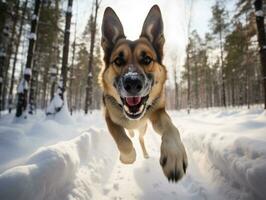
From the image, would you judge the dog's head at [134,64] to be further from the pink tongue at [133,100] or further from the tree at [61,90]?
the tree at [61,90]

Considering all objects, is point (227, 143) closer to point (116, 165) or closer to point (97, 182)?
point (97, 182)

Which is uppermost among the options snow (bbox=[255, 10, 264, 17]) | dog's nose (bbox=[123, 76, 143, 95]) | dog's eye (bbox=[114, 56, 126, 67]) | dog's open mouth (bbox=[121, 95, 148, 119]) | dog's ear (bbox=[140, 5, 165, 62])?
snow (bbox=[255, 10, 264, 17])

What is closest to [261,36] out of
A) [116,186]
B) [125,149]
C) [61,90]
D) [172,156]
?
[125,149]

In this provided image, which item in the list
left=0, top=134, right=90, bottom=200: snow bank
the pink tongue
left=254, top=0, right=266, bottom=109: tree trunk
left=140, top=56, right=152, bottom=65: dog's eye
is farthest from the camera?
left=254, top=0, right=266, bottom=109: tree trunk

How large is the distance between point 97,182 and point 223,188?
231 centimetres

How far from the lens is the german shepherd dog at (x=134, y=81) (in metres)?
3.22

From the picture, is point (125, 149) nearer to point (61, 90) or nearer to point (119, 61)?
point (119, 61)

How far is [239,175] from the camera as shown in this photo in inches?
112

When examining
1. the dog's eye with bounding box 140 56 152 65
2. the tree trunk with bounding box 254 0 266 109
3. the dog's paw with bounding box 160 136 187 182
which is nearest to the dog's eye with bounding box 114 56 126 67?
the dog's eye with bounding box 140 56 152 65

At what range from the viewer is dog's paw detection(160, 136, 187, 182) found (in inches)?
100

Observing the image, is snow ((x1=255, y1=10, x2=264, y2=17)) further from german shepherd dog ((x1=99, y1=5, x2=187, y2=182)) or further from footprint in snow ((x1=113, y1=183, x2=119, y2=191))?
footprint in snow ((x1=113, y1=183, x2=119, y2=191))

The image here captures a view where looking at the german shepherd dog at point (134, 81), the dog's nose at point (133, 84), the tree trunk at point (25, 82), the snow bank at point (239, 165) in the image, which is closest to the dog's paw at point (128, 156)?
the german shepherd dog at point (134, 81)

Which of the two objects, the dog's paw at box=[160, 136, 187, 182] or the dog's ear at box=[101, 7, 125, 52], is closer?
the dog's paw at box=[160, 136, 187, 182]

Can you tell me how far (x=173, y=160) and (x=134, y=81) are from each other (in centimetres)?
127
